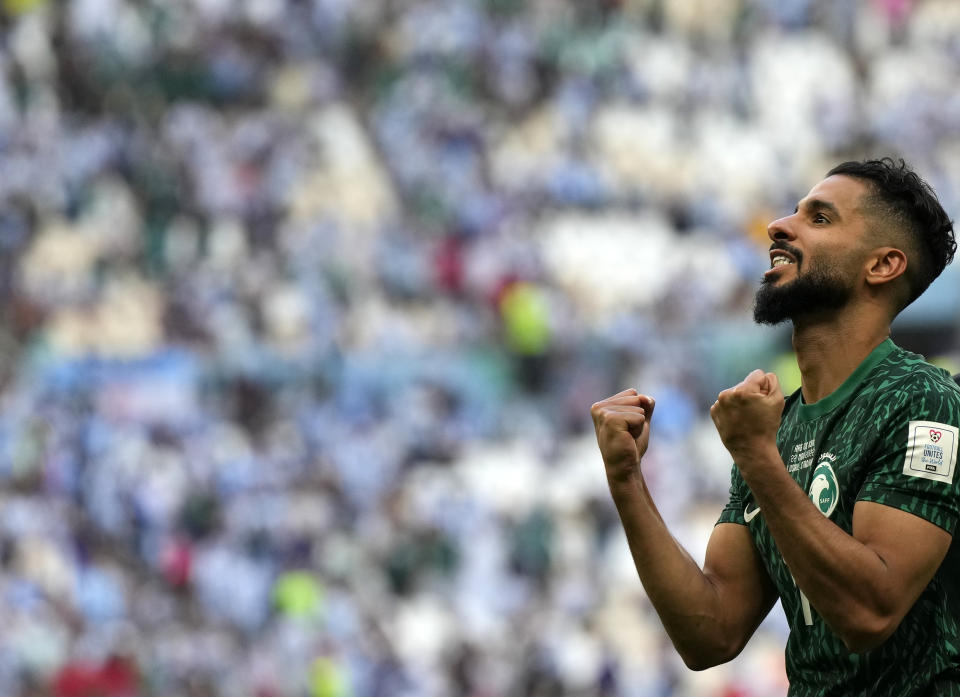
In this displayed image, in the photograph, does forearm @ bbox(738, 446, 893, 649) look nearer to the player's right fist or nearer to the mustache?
the player's right fist

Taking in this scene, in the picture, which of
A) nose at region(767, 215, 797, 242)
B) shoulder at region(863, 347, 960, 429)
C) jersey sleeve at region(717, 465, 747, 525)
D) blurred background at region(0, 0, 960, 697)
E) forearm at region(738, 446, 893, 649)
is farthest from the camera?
blurred background at region(0, 0, 960, 697)

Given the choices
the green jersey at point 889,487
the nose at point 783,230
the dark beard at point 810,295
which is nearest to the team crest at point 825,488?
the green jersey at point 889,487

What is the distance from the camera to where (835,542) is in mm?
2363

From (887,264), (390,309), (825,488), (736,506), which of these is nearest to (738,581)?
(736,506)

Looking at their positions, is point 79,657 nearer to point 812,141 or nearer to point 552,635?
point 552,635

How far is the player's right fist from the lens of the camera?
2.72 meters

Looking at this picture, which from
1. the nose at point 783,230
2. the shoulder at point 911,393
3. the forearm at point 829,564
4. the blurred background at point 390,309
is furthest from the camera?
the blurred background at point 390,309

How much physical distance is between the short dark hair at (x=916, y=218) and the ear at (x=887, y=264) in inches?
0.9

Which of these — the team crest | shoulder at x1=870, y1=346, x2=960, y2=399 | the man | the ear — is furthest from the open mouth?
the team crest

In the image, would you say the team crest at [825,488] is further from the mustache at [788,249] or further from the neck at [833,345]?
the mustache at [788,249]

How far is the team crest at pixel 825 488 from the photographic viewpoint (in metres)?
2.54

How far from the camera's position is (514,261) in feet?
51.3

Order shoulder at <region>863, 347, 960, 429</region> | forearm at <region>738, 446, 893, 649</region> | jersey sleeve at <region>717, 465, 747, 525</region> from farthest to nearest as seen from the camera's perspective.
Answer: jersey sleeve at <region>717, 465, 747, 525</region> → shoulder at <region>863, 347, 960, 429</region> → forearm at <region>738, 446, 893, 649</region>

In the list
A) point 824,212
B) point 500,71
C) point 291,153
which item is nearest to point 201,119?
point 291,153
